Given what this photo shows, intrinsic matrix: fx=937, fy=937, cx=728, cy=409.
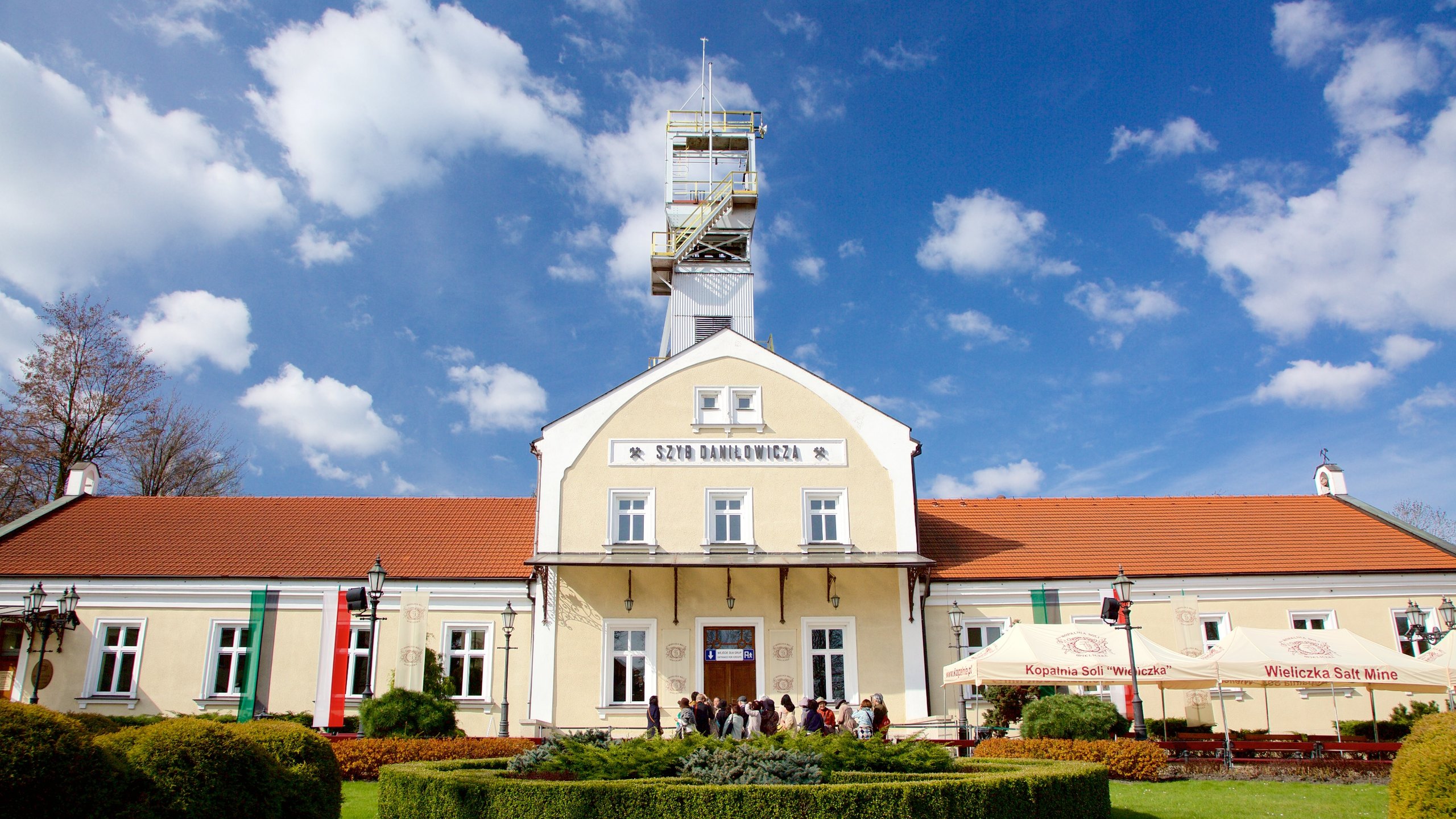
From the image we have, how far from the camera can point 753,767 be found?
10.3 m

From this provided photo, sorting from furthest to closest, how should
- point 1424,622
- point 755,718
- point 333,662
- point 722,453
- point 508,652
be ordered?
point 1424,622
point 722,453
point 333,662
point 508,652
point 755,718

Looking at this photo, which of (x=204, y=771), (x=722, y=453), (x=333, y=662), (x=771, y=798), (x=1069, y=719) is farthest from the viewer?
(x=722, y=453)

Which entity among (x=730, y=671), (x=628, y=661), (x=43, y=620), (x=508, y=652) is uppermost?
(x=43, y=620)

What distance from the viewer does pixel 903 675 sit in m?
22.3

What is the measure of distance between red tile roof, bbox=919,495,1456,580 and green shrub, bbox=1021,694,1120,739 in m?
6.08

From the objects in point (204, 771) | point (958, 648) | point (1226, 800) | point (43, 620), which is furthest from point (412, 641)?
point (1226, 800)

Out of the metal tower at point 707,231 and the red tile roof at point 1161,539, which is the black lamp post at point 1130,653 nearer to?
the red tile roof at point 1161,539

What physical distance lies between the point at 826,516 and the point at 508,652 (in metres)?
8.37

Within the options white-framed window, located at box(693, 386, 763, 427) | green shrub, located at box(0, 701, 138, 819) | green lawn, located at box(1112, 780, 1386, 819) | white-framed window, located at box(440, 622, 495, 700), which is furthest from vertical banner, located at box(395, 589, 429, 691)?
green lawn, located at box(1112, 780, 1386, 819)

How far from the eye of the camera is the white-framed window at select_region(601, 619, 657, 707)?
22047 millimetres

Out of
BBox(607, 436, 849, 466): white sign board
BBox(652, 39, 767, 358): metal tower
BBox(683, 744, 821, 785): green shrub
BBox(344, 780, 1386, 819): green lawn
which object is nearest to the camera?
BBox(683, 744, 821, 785): green shrub

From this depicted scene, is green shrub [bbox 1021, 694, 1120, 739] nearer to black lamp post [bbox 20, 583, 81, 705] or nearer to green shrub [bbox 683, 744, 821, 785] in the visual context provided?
green shrub [bbox 683, 744, 821, 785]

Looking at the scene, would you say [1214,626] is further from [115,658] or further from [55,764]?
[115,658]

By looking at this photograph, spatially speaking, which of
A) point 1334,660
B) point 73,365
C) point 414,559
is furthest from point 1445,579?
point 73,365
